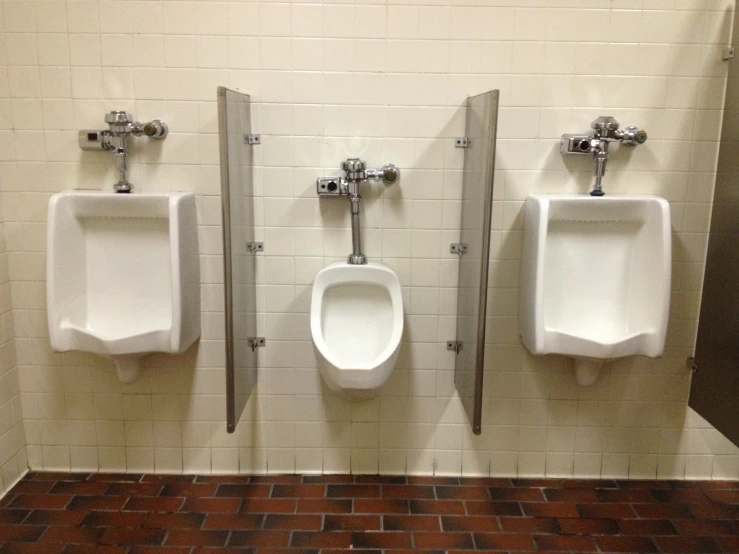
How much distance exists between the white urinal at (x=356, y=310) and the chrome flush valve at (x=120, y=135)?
2.70 ft

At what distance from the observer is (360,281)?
2.38 meters

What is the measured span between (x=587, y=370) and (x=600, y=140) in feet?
2.91

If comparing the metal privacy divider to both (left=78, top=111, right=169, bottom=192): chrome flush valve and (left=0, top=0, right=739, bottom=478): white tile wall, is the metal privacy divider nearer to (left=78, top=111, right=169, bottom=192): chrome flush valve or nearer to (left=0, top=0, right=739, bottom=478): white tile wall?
(left=0, top=0, right=739, bottom=478): white tile wall

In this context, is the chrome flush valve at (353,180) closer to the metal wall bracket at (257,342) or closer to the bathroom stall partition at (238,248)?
the bathroom stall partition at (238,248)

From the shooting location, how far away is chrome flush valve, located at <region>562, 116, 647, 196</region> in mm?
2295

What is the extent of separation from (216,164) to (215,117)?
0.58 feet

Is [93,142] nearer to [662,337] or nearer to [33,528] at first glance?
[33,528]

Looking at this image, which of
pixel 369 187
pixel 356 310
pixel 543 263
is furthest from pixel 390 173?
pixel 543 263

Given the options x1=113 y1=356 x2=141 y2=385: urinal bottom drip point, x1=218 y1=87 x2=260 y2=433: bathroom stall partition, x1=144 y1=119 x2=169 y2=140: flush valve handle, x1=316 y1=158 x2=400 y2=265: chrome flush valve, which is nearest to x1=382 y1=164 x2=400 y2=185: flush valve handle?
x1=316 y1=158 x2=400 y2=265: chrome flush valve

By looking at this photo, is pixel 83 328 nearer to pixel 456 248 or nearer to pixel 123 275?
pixel 123 275

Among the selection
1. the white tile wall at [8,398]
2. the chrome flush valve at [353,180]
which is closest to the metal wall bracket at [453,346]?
the chrome flush valve at [353,180]

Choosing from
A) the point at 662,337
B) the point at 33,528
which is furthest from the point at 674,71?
the point at 33,528

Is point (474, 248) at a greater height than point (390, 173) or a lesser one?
lesser

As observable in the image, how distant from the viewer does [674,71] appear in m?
2.35
